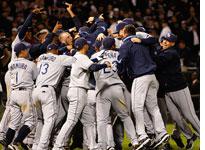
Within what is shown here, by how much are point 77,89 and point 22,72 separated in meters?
1.32

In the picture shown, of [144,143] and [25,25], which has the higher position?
[25,25]

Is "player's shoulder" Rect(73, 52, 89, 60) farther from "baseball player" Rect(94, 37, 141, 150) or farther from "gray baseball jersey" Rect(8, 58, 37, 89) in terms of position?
"gray baseball jersey" Rect(8, 58, 37, 89)

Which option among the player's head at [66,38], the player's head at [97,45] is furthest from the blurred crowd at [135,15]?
the player's head at [97,45]

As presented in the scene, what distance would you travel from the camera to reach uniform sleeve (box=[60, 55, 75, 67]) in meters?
12.5

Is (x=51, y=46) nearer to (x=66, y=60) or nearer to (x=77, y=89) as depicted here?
(x=66, y=60)

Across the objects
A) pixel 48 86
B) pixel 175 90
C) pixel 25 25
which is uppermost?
pixel 25 25

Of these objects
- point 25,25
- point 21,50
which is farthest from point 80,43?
point 25,25

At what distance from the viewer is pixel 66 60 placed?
41.1 ft

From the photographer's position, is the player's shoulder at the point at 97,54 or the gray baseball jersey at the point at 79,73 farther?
the player's shoulder at the point at 97,54

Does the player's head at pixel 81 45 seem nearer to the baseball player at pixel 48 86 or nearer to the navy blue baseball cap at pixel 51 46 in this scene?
the baseball player at pixel 48 86

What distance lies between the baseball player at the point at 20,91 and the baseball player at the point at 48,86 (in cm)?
27

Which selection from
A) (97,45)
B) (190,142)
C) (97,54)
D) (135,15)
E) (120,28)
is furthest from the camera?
(135,15)

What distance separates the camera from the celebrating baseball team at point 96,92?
12.3 meters

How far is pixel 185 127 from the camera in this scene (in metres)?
13.3
